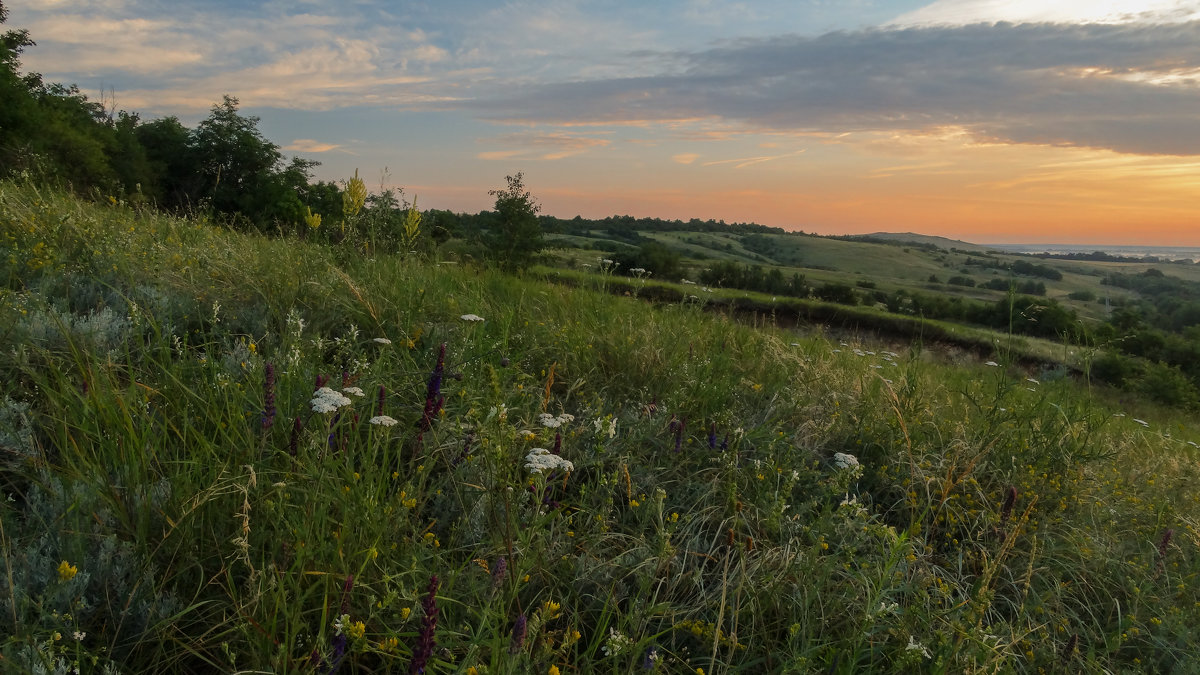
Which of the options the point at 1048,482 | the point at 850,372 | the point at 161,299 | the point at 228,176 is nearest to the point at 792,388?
the point at 850,372

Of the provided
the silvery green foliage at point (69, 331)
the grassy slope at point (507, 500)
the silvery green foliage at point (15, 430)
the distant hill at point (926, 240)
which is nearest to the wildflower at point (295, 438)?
the grassy slope at point (507, 500)

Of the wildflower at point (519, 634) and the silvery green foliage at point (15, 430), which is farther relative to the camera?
the silvery green foliage at point (15, 430)

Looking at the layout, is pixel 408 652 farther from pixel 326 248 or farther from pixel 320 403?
pixel 326 248

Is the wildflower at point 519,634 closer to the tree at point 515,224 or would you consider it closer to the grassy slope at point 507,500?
the grassy slope at point 507,500

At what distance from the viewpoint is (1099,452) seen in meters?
4.08

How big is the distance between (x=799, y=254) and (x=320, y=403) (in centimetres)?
10470

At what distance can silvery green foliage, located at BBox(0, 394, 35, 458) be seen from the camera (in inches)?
90.4

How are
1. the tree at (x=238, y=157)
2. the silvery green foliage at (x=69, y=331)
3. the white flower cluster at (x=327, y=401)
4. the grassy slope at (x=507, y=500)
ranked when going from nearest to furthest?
the grassy slope at (x=507, y=500) → the white flower cluster at (x=327, y=401) → the silvery green foliage at (x=69, y=331) → the tree at (x=238, y=157)

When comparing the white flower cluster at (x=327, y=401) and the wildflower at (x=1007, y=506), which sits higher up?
the white flower cluster at (x=327, y=401)

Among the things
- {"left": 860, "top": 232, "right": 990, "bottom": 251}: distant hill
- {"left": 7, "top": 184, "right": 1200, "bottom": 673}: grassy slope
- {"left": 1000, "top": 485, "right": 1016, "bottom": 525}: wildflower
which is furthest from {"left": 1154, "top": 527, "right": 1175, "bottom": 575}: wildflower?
{"left": 860, "top": 232, "right": 990, "bottom": 251}: distant hill

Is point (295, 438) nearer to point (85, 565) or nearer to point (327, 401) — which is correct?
point (327, 401)

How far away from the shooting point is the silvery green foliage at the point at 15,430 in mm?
2295

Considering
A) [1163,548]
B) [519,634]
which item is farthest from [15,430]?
[1163,548]

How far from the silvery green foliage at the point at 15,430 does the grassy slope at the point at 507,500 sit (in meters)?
0.01
